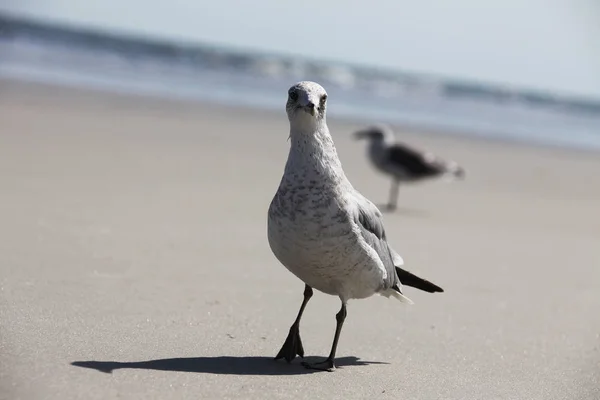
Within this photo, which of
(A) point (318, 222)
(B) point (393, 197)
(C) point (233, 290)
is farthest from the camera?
(B) point (393, 197)

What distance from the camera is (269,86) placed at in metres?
26.8

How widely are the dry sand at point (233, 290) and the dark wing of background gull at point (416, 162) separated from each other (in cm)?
38

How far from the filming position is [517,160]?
50.6ft

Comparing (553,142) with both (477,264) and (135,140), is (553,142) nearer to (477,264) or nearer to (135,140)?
(135,140)

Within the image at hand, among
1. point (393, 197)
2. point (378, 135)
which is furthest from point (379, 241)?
point (378, 135)

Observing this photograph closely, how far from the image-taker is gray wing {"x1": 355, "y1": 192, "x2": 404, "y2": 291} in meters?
4.20

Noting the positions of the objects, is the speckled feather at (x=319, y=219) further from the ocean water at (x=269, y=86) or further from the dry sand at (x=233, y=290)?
the ocean water at (x=269, y=86)

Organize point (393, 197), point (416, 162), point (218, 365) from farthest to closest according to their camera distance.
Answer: point (416, 162)
point (393, 197)
point (218, 365)

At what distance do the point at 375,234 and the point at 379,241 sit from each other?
59 millimetres

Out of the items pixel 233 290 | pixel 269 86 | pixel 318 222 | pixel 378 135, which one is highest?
pixel 318 222

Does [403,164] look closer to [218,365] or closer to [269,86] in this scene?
[218,365]

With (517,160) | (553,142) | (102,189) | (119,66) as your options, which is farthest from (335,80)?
(102,189)

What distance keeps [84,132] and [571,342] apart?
318 inches

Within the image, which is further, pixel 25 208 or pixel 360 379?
pixel 25 208
